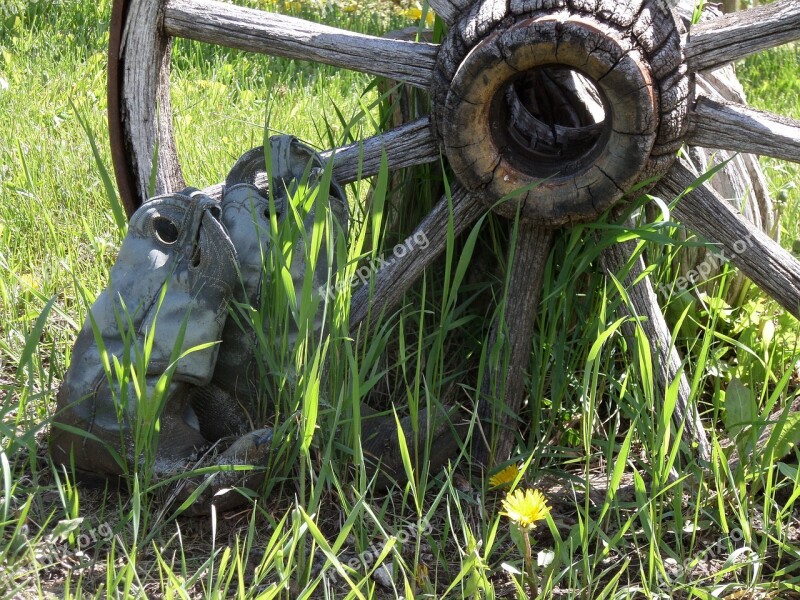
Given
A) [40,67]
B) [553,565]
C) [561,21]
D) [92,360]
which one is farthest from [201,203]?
[40,67]

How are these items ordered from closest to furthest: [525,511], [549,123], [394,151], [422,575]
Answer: [525,511] < [422,575] < [394,151] < [549,123]

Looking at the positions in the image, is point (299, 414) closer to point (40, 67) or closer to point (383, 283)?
point (383, 283)

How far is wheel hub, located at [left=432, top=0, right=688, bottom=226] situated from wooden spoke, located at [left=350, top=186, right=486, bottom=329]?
129 mm

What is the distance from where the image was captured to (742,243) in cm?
212

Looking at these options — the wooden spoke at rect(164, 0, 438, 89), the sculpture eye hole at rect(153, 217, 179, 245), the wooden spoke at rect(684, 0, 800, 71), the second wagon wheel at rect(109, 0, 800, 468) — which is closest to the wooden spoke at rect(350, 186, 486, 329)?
the second wagon wheel at rect(109, 0, 800, 468)

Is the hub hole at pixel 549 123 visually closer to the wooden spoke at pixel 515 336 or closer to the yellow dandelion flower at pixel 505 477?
the wooden spoke at pixel 515 336

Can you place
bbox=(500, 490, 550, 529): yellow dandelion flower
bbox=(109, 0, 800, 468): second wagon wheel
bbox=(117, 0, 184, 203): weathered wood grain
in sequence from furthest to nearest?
1. bbox=(117, 0, 184, 203): weathered wood grain
2. bbox=(109, 0, 800, 468): second wagon wheel
3. bbox=(500, 490, 550, 529): yellow dandelion flower

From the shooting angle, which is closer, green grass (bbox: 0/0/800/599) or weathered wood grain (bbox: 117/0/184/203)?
green grass (bbox: 0/0/800/599)

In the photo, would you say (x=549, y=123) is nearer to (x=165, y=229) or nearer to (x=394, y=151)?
(x=394, y=151)

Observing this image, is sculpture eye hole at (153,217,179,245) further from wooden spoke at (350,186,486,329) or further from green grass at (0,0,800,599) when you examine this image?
wooden spoke at (350,186,486,329)

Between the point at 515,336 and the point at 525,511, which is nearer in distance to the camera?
the point at 525,511

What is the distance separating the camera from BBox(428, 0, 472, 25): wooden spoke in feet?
6.84

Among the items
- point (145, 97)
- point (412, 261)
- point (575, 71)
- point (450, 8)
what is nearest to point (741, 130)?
point (575, 71)

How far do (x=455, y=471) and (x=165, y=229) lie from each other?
0.92m
